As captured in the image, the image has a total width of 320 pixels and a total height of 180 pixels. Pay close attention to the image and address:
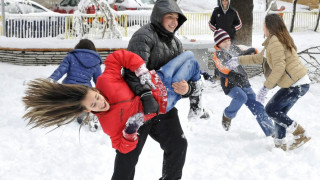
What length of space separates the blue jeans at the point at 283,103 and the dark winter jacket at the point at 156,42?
192 centimetres

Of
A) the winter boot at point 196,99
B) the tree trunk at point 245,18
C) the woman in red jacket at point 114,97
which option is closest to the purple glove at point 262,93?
the winter boot at point 196,99

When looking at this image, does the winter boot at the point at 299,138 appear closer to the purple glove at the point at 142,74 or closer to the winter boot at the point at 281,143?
the winter boot at the point at 281,143

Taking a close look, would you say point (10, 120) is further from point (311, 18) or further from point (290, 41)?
point (311, 18)

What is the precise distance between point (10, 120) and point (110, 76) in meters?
3.95

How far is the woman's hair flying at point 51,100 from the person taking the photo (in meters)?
2.71

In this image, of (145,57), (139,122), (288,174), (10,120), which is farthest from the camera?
(10,120)

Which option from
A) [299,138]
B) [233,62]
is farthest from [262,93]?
[299,138]

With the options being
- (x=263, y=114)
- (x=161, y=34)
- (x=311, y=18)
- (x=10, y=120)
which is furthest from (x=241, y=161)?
(x=311, y=18)

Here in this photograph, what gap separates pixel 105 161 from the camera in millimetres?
4922

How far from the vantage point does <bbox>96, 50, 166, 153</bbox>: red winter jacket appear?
2.96m

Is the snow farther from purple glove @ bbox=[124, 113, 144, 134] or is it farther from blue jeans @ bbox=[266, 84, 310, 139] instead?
purple glove @ bbox=[124, 113, 144, 134]

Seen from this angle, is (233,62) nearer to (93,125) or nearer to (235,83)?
(235,83)

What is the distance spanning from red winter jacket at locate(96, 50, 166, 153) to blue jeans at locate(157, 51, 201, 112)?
0.19 metres

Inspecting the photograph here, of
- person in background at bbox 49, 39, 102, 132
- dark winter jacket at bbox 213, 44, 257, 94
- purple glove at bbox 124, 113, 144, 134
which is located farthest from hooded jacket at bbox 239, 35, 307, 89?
person in background at bbox 49, 39, 102, 132
